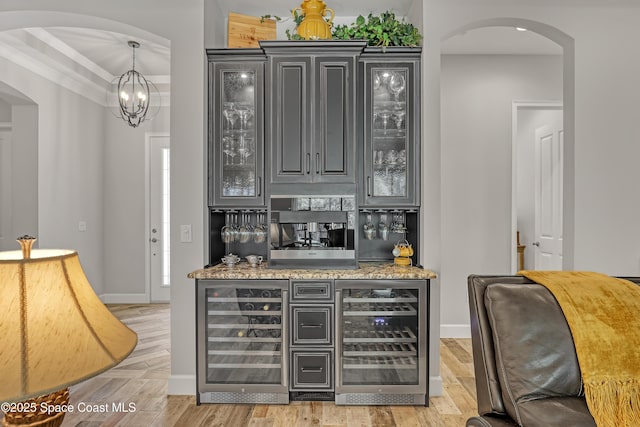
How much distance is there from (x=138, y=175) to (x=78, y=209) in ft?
2.89

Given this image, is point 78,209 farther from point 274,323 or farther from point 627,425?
point 627,425

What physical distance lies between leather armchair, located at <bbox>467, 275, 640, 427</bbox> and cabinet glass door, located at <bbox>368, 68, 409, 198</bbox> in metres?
1.68

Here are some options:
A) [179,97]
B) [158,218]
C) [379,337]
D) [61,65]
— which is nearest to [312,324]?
[379,337]

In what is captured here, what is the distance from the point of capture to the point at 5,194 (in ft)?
15.8

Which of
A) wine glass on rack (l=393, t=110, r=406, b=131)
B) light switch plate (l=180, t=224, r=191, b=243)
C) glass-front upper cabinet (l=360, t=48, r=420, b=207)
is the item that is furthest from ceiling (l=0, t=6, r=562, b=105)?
light switch plate (l=180, t=224, r=191, b=243)

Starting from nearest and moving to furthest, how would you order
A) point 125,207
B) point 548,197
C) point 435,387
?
1. point 435,387
2. point 548,197
3. point 125,207

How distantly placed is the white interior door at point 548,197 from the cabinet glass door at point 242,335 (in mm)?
3328

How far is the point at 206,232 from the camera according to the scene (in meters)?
3.19

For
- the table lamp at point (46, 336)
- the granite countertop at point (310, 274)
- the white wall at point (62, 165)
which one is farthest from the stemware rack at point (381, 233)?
the white wall at point (62, 165)

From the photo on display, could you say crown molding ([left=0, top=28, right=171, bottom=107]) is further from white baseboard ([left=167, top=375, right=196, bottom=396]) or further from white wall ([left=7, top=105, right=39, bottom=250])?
white baseboard ([left=167, top=375, right=196, bottom=396])

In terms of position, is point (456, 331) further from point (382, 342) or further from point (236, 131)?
point (236, 131)

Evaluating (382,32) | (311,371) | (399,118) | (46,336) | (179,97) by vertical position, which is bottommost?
(311,371)

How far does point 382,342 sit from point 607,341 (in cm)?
166

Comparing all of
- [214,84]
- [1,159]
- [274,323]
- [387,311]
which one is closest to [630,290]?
[387,311]
